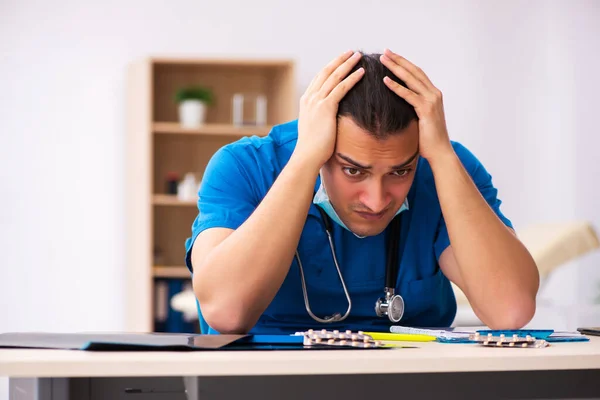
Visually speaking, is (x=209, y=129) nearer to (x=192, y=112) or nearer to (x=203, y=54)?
(x=192, y=112)

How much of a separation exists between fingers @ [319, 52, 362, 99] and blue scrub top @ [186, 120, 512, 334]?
0.19m

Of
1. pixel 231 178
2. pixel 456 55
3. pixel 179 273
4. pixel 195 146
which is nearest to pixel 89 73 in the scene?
pixel 195 146

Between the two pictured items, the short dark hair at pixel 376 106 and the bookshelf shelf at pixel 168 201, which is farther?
the bookshelf shelf at pixel 168 201

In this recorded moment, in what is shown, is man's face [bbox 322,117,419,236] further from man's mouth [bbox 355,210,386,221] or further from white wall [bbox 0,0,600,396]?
white wall [bbox 0,0,600,396]

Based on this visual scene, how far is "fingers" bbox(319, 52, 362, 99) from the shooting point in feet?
4.47

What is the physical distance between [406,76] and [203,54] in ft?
11.9

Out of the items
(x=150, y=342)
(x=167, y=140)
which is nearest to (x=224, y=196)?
(x=150, y=342)

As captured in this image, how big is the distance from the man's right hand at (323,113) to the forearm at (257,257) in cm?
3

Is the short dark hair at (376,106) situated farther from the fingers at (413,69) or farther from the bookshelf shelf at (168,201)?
the bookshelf shelf at (168,201)

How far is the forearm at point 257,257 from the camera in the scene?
1.28 metres

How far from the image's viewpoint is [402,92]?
1.34 m

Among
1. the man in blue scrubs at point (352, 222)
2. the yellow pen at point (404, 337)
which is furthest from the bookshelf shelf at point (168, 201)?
the yellow pen at point (404, 337)

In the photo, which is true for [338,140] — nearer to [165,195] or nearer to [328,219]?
→ [328,219]

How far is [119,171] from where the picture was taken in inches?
188
